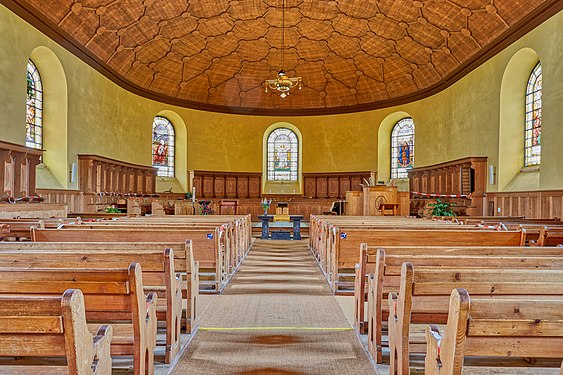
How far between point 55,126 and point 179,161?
23.3ft

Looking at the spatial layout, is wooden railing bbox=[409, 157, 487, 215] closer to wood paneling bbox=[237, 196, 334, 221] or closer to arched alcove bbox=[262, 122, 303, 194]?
wood paneling bbox=[237, 196, 334, 221]

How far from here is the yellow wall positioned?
9734 mm

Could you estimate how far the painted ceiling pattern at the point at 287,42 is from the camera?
40.4ft

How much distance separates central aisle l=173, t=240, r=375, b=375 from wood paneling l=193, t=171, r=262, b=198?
12.9 metres

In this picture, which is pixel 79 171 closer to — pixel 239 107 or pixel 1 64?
pixel 1 64

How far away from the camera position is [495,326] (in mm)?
1657

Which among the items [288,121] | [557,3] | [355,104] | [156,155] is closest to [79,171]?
[156,155]

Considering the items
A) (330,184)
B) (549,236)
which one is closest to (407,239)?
(549,236)

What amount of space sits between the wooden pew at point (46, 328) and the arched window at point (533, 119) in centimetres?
1195

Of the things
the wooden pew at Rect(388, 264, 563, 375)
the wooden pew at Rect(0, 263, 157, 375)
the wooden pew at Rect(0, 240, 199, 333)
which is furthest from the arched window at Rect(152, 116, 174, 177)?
the wooden pew at Rect(388, 264, 563, 375)

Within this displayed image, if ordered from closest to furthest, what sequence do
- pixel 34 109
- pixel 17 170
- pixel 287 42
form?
pixel 17 170 < pixel 34 109 < pixel 287 42

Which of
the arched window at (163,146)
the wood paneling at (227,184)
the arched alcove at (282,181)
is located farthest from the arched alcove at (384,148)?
the arched window at (163,146)

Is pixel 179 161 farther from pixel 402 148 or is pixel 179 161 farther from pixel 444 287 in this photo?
pixel 444 287

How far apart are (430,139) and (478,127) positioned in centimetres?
327
